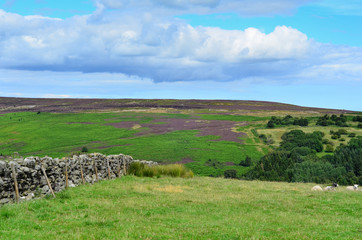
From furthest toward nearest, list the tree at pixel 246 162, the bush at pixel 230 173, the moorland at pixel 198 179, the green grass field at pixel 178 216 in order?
the tree at pixel 246 162
the bush at pixel 230 173
the moorland at pixel 198 179
the green grass field at pixel 178 216

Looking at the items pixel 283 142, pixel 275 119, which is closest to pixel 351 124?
pixel 275 119

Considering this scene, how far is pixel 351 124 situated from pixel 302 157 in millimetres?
40254

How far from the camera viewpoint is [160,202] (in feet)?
60.9

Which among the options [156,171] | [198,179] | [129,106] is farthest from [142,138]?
[129,106]

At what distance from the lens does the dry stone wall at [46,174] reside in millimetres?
18109

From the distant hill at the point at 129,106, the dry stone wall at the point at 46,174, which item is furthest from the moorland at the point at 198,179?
the distant hill at the point at 129,106

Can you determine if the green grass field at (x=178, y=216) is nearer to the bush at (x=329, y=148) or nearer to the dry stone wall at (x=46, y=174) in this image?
the dry stone wall at (x=46, y=174)

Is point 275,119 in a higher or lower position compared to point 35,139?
higher

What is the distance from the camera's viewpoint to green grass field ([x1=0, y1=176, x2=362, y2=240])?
40.0 feet

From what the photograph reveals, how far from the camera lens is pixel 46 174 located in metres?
21.2

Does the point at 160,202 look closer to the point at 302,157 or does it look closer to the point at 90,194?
the point at 90,194

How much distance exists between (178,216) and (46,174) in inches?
382

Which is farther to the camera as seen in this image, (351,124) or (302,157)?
(351,124)

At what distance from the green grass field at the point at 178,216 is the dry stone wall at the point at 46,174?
5.53 ft
